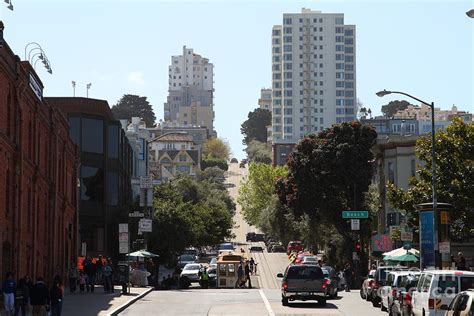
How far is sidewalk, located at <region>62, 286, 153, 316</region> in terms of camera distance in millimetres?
35469

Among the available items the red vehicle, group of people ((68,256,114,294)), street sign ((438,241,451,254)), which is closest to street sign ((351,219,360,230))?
group of people ((68,256,114,294))

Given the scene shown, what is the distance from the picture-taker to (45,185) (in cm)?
4941

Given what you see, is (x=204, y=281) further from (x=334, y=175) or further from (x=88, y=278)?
(x=334, y=175)

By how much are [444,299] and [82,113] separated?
49.0 metres

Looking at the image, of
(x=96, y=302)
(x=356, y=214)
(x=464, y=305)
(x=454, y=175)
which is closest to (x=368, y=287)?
(x=454, y=175)

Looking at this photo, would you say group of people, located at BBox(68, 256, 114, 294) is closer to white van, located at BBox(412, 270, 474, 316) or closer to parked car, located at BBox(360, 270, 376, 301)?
parked car, located at BBox(360, 270, 376, 301)

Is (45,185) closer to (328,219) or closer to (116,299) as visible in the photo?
(116,299)

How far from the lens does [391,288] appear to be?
34531 mm

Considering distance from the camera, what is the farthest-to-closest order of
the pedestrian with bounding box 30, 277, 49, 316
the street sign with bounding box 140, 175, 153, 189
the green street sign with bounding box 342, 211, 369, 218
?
the green street sign with bounding box 342, 211, 369, 218
the street sign with bounding box 140, 175, 153, 189
the pedestrian with bounding box 30, 277, 49, 316

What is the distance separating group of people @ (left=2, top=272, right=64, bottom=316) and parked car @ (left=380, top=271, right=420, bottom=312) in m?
10.8

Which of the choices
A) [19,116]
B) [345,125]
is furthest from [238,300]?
[345,125]

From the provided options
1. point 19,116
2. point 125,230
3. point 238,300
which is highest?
point 19,116

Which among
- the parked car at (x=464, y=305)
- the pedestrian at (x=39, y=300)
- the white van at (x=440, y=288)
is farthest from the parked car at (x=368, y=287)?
the parked car at (x=464, y=305)

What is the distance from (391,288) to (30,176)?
1791 cm
